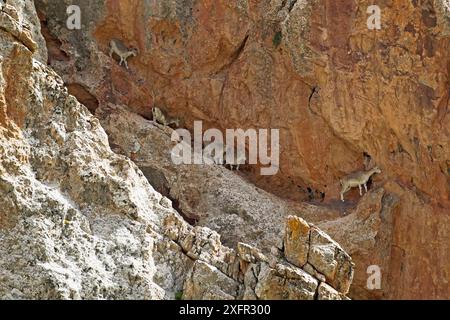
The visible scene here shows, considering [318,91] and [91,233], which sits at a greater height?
[318,91]

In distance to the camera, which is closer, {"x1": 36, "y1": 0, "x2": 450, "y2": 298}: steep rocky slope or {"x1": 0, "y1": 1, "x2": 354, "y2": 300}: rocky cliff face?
{"x1": 0, "y1": 1, "x2": 354, "y2": 300}: rocky cliff face

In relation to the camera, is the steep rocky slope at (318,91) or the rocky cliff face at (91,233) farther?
the steep rocky slope at (318,91)

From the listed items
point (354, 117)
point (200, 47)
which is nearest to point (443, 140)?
point (354, 117)

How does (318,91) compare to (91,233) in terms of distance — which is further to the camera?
(318,91)

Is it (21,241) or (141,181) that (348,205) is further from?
(21,241)
